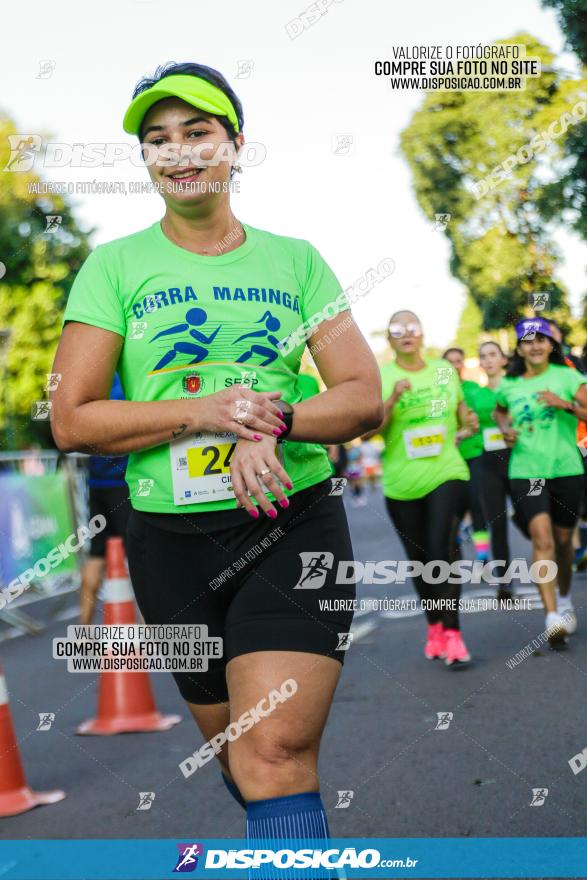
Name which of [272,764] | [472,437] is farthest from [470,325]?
[272,764]

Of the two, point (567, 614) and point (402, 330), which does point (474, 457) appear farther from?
point (402, 330)

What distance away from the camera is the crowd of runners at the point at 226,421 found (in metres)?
2.54

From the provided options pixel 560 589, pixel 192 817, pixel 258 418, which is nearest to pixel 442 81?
pixel 560 589

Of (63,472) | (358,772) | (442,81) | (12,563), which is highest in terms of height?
(442,81)

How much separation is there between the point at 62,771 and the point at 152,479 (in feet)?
9.51

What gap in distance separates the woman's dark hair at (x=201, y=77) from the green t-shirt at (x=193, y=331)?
31 cm

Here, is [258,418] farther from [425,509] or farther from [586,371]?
[586,371]

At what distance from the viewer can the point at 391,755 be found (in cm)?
508

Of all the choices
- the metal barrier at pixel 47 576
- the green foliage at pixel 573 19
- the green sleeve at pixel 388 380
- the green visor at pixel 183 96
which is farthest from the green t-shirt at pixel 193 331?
the green foliage at pixel 573 19

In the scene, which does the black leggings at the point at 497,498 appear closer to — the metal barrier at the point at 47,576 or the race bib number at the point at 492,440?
the race bib number at the point at 492,440

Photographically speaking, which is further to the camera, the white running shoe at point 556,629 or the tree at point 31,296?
the tree at point 31,296

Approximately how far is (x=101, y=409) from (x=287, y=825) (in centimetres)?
97

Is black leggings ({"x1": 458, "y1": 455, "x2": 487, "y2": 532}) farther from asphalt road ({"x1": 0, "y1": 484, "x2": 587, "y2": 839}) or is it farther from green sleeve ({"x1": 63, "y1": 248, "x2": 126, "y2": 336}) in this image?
green sleeve ({"x1": 63, "y1": 248, "x2": 126, "y2": 336})

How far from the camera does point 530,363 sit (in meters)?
7.84
